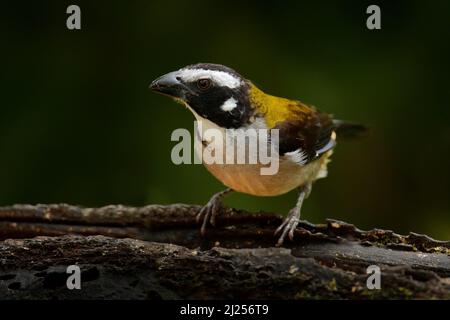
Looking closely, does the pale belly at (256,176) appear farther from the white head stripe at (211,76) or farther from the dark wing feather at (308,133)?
the white head stripe at (211,76)

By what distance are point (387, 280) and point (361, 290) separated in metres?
0.12

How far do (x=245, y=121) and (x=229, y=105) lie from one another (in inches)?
5.5

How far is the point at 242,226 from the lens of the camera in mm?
4031

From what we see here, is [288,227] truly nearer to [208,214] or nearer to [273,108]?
[208,214]

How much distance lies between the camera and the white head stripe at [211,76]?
3.85 meters

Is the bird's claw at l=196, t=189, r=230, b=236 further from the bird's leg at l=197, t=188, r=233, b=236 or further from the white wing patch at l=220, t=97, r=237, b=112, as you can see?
the white wing patch at l=220, t=97, r=237, b=112

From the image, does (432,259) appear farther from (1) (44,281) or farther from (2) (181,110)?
(2) (181,110)

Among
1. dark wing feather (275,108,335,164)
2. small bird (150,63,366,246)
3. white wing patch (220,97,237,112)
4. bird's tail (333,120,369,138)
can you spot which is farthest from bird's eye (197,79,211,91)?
bird's tail (333,120,369,138)

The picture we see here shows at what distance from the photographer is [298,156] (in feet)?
14.2

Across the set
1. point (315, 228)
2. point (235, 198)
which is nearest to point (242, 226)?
point (315, 228)

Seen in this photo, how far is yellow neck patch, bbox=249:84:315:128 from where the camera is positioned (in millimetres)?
4152

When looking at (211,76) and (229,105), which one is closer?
(211,76)

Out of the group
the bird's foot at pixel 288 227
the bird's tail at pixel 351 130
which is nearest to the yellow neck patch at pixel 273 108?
the bird's foot at pixel 288 227

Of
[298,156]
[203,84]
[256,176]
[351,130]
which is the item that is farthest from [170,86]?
[351,130]
